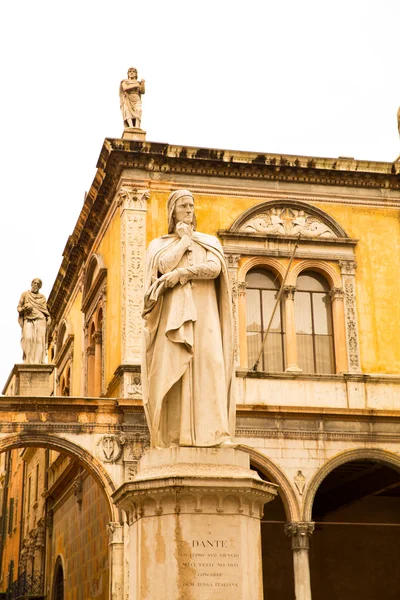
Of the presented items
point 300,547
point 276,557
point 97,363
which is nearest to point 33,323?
point 97,363

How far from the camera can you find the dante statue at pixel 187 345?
7711 millimetres

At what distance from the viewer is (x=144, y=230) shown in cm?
2280

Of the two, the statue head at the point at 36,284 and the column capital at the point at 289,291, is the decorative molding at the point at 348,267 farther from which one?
the statue head at the point at 36,284

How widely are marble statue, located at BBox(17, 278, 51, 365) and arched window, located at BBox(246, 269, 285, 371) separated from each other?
15.7 ft

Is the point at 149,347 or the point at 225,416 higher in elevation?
the point at 149,347

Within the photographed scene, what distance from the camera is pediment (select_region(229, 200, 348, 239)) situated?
2350cm

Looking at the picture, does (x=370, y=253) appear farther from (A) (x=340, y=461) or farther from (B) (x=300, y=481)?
(B) (x=300, y=481)

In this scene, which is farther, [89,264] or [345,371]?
[89,264]

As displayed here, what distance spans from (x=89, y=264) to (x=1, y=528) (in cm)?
2134

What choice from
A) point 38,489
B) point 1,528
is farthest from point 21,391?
point 1,528

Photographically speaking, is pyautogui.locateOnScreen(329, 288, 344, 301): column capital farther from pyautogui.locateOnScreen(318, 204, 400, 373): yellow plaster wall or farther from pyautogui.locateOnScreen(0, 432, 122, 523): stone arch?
pyautogui.locateOnScreen(0, 432, 122, 523): stone arch

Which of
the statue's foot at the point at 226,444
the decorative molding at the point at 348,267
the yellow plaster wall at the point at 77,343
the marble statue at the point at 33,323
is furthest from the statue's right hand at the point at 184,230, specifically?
the yellow plaster wall at the point at 77,343

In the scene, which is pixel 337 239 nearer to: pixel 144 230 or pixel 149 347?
pixel 144 230

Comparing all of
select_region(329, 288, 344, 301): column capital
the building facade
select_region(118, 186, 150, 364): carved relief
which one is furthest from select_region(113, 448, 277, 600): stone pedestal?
select_region(329, 288, 344, 301): column capital
